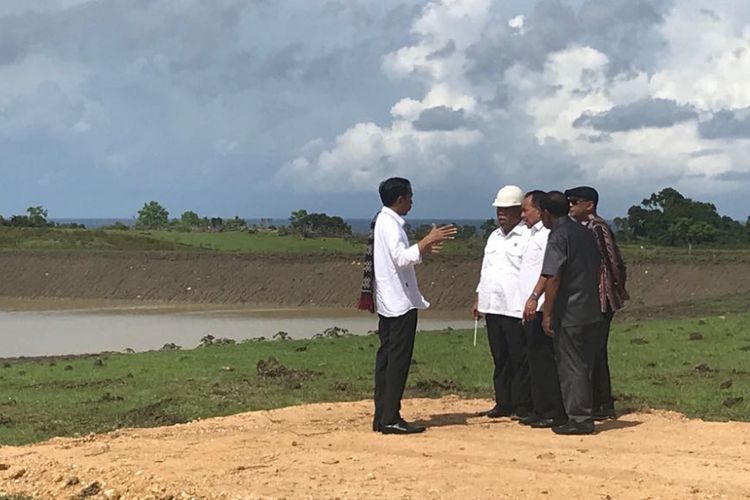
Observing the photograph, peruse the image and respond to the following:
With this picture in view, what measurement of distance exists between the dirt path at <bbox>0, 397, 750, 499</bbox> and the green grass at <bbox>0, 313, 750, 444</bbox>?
1592 mm

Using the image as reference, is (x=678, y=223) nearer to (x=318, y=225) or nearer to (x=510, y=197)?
(x=318, y=225)

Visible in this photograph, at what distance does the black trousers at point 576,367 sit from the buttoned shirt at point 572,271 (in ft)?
0.30

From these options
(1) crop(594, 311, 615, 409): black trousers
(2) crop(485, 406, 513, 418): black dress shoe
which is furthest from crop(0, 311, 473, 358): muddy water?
(1) crop(594, 311, 615, 409): black trousers

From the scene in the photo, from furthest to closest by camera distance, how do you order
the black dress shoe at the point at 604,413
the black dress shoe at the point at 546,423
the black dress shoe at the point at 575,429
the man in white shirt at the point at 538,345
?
1. the black dress shoe at the point at 604,413
2. the man in white shirt at the point at 538,345
3. the black dress shoe at the point at 546,423
4. the black dress shoe at the point at 575,429

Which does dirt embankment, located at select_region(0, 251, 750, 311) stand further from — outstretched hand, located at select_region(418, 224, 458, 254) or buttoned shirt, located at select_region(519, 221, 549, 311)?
outstretched hand, located at select_region(418, 224, 458, 254)

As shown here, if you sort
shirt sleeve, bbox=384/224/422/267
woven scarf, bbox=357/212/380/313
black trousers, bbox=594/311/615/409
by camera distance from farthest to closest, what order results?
black trousers, bbox=594/311/615/409 < woven scarf, bbox=357/212/380/313 < shirt sleeve, bbox=384/224/422/267

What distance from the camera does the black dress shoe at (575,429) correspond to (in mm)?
7992

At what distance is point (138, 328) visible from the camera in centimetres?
3080

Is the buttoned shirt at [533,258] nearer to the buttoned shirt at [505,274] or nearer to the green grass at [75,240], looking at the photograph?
the buttoned shirt at [505,274]

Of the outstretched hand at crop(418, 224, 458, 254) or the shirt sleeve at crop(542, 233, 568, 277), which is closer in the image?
the outstretched hand at crop(418, 224, 458, 254)

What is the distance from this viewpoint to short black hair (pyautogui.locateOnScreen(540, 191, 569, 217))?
8203 mm

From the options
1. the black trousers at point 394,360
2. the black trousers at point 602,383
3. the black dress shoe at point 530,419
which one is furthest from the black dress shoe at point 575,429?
the black trousers at point 394,360

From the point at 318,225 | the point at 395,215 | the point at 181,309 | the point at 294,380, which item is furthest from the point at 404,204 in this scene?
the point at 318,225

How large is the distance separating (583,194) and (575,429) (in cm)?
215
